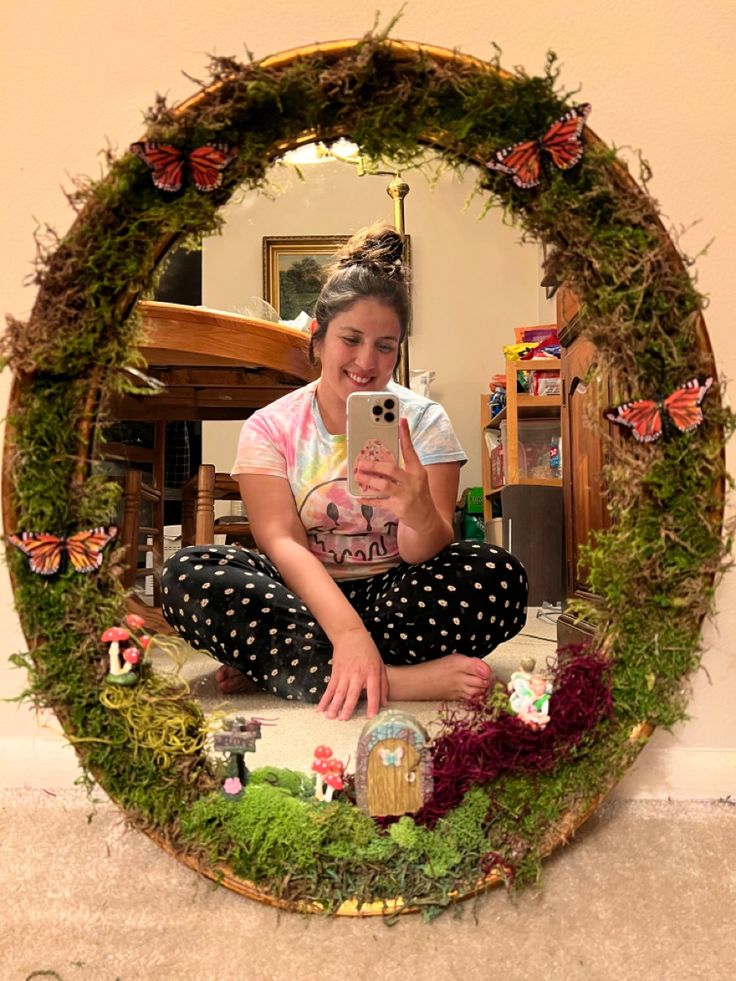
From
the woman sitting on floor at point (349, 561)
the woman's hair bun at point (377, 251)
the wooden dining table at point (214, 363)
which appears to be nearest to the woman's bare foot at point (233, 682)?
the woman sitting on floor at point (349, 561)

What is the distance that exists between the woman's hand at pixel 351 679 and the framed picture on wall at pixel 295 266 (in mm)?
284

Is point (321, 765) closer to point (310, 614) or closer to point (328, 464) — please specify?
point (310, 614)

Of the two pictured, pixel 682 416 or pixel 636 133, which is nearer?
pixel 682 416

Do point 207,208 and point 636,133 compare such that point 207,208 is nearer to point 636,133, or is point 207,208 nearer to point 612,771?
point 636,133

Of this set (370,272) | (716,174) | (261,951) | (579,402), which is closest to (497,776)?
(261,951)

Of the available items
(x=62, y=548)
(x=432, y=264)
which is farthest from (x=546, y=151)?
(x=62, y=548)

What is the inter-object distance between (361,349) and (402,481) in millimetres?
117

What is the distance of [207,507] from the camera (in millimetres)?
724

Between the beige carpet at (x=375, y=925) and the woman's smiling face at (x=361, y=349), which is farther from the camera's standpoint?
the woman's smiling face at (x=361, y=349)

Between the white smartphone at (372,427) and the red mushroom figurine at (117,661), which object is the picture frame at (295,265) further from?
the red mushroom figurine at (117,661)

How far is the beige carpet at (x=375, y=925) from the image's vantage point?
53 cm

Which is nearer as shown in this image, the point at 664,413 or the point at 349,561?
the point at 664,413

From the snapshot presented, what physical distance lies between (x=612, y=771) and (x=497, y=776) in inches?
3.6

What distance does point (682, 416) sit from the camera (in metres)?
0.62
